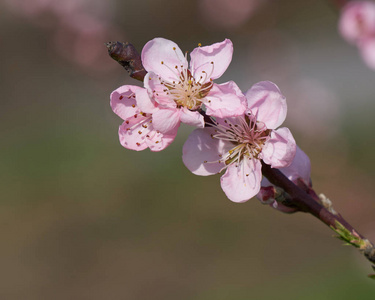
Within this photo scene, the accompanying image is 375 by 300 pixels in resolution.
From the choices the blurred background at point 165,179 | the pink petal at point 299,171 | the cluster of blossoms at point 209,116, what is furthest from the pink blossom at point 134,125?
the blurred background at point 165,179

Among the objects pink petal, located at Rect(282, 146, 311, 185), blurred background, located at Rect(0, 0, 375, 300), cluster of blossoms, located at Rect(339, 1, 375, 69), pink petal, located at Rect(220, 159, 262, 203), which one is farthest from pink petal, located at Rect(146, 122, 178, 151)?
blurred background, located at Rect(0, 0, 375, 300)

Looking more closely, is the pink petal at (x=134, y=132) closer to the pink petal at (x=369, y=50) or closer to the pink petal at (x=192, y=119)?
the pink petal at (x=192, y=119)

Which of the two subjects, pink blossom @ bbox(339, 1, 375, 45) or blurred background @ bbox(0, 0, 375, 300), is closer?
pink blossom @ bbox(339, 1, 375, 45)

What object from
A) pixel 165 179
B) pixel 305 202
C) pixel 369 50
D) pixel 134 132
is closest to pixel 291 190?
pixel 305 202

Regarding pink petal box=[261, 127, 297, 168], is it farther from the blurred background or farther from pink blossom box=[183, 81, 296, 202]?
the blurred background

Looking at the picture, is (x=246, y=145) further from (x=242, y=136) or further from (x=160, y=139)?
(x=160, y=139)

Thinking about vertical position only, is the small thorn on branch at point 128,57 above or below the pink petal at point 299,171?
above

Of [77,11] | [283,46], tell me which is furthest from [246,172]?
[283,46]
